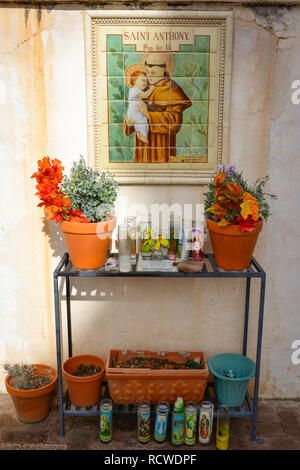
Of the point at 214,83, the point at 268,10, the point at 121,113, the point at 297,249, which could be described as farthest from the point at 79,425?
the point at 268,10

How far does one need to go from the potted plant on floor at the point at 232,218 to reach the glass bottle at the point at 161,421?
0.91m

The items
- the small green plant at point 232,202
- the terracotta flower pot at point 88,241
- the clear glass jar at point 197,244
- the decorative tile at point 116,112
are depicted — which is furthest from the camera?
the decorative tile at point 116,112

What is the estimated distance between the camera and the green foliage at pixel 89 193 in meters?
2.52

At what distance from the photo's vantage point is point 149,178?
2.83 meters

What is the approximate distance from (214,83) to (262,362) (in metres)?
1.88

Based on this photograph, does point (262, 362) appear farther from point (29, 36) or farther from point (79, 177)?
point (29, 36)

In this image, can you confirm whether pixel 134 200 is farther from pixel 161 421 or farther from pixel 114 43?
pixel 161 421

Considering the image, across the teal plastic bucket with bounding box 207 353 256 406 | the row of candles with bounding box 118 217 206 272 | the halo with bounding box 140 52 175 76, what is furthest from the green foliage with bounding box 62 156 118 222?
the teal plastic bucket with bounding box 207 353 256 406

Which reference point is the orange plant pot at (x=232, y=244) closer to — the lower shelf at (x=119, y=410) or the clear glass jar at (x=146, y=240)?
the clear glass jar at (x=146, y=240)

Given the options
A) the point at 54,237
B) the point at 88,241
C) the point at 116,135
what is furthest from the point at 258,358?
the point at 116,135

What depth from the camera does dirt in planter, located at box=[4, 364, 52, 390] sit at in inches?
112

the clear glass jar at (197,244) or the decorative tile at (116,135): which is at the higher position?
the decorative tile at (116,135)

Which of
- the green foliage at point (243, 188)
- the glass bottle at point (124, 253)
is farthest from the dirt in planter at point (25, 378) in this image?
the green foliage at point (243, 188)

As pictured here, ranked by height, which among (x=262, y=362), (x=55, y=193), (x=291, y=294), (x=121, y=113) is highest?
(x=121, y=113)
